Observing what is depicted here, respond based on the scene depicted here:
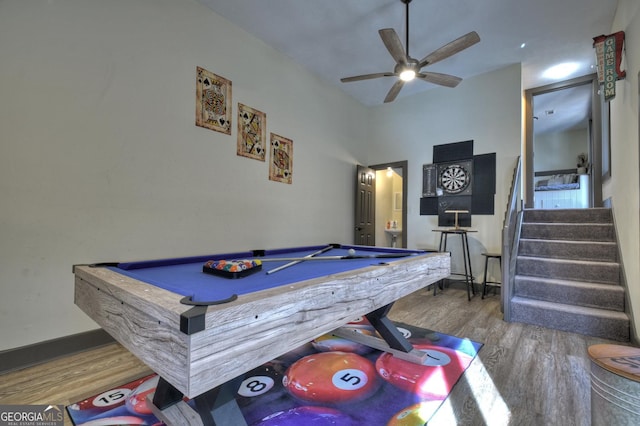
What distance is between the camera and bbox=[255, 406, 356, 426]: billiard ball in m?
1.40

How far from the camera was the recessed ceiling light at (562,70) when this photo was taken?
14.2 feet

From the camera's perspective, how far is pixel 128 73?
8.29 feet

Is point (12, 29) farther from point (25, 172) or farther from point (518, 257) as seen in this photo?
point (518, 257)

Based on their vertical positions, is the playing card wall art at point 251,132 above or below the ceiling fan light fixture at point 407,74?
below

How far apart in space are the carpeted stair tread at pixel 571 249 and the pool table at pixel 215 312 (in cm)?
Answer: 307

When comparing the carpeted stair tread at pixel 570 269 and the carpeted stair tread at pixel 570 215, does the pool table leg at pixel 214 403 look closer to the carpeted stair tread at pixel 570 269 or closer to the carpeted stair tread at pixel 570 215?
the carpeted stair tread at pixel 570 269

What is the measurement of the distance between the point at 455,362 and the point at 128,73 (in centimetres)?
363

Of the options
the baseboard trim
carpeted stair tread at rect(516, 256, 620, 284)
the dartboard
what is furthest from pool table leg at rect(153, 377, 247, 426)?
the dartboard

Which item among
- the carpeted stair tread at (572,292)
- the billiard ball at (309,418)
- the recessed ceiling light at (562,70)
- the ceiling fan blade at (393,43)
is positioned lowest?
the billiard ball at (309,418)

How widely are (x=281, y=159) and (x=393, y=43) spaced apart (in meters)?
2.00

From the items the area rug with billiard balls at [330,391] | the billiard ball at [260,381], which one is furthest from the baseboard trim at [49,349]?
the billiard ball at [260,381]

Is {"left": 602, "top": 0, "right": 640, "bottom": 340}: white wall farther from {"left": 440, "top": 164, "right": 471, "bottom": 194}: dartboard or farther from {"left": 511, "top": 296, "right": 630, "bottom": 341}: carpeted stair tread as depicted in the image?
{"left": 440, "top": 164, "right": 471, "bottom": 194}: dartboard

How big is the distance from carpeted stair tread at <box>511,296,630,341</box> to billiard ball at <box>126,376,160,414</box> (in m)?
3.36

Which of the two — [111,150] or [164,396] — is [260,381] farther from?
[111,150]
